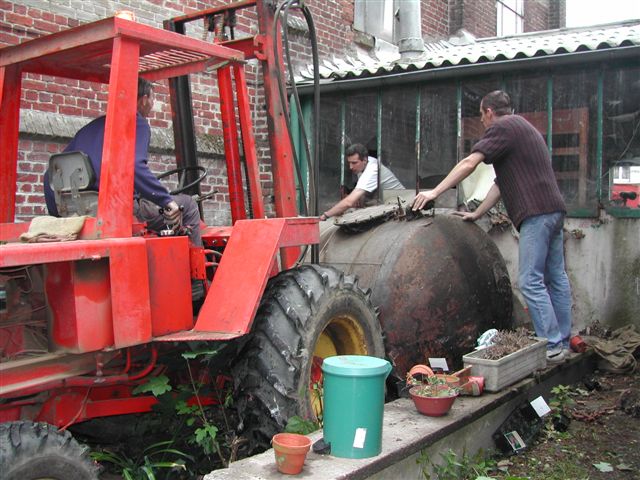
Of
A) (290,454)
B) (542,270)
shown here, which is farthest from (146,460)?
(542,270)

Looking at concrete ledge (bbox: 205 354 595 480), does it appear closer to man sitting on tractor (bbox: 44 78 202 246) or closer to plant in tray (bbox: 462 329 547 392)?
plant in tray (bbox: 462 329 547 392)

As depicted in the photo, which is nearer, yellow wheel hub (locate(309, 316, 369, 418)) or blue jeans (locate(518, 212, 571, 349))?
yellow wheel hub (locate(309, 316, 369, 418))

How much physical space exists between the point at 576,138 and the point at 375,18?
548 cm

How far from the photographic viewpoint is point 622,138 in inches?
273

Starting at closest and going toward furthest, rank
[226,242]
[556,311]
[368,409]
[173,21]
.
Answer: [368,409] < [226,242] < [173,21] < [556,311]

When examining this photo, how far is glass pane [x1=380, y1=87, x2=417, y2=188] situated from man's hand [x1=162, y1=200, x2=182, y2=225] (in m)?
5.06

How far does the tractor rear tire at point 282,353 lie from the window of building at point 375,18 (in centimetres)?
813

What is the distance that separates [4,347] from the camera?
3.11m

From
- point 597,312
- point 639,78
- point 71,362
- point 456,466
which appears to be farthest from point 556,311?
point 71,362

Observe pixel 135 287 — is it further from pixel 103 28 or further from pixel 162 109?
pixel 162 109

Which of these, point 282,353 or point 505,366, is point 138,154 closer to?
point 282,353

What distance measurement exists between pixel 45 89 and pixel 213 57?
3570 mm

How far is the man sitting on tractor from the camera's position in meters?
3.39

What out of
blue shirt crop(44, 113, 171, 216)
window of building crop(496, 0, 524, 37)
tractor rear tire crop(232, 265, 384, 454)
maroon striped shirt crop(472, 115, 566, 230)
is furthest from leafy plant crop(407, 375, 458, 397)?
window of building crop(496, 0, 524, 37)
